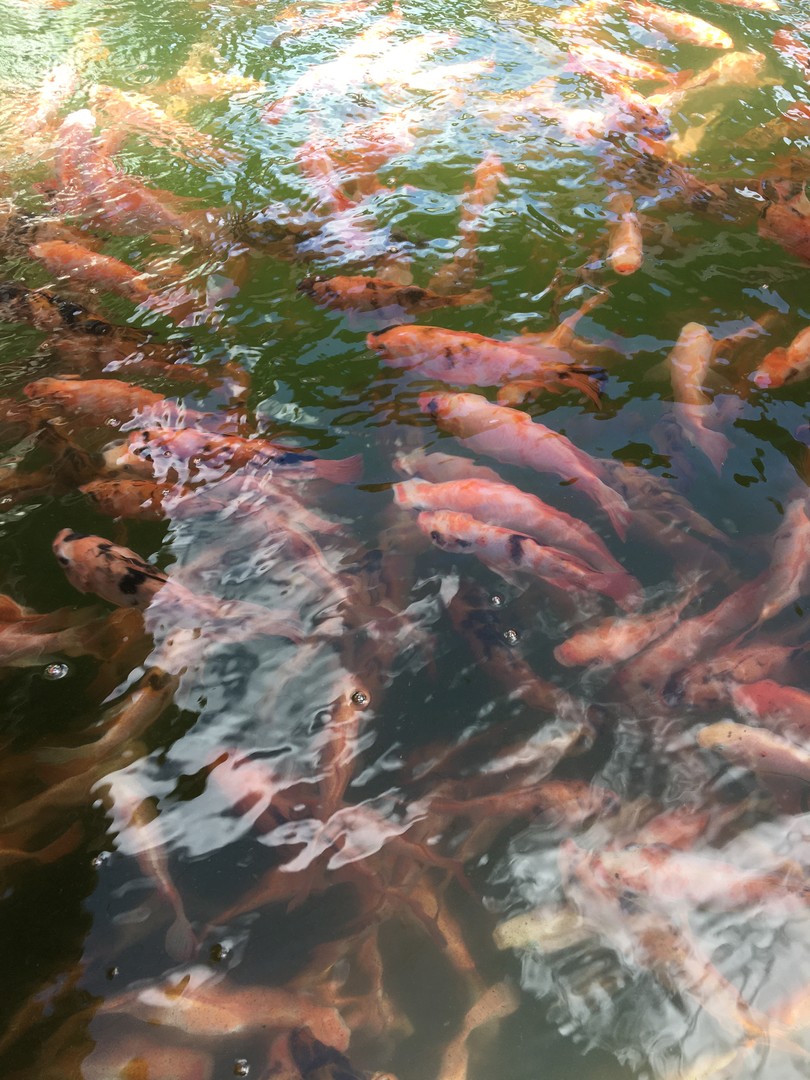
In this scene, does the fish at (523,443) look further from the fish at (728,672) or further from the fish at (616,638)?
the fish at (728,672)

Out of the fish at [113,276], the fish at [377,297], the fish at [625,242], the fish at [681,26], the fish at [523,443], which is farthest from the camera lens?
the fish at [681,26]

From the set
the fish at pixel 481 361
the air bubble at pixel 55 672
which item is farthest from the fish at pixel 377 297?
the air bubble at pixel 55 672

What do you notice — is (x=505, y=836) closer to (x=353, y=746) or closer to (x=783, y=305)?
(x=353, y=746)

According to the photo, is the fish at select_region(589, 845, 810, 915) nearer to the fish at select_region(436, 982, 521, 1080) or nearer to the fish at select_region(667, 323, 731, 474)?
the fish at select_region(436, 982, 521, 1080)

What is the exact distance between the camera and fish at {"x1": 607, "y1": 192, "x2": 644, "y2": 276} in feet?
15.1

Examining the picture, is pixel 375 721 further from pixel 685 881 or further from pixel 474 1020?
pixel 685 881

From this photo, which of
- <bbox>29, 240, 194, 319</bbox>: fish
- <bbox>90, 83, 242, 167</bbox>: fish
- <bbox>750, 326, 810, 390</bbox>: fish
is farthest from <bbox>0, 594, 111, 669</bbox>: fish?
<bbox>90, 83, 242, 167</bbox>: fish

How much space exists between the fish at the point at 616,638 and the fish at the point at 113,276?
9.92 ft

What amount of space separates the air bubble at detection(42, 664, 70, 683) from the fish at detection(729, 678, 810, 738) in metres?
2.52

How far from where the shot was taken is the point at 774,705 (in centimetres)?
271

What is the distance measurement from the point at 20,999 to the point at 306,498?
6.82ft

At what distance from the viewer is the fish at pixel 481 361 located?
3.81m

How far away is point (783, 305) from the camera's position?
436 cm

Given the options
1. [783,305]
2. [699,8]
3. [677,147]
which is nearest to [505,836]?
[783,305]
